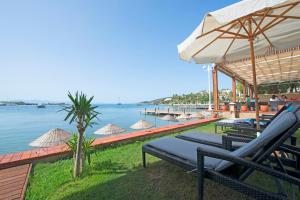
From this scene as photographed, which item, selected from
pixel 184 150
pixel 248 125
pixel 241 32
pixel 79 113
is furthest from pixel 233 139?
pixel 248 125

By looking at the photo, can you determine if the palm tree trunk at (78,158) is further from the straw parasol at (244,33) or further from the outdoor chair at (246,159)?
the straw parasol at (244,33)

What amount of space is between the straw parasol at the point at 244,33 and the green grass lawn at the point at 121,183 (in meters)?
2.11

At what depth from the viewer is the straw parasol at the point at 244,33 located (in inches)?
97.9

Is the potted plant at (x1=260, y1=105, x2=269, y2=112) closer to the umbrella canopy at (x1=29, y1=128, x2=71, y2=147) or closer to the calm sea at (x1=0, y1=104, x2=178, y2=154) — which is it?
the calm sea at (x1=0, y1=104, x2=178, y2=154)

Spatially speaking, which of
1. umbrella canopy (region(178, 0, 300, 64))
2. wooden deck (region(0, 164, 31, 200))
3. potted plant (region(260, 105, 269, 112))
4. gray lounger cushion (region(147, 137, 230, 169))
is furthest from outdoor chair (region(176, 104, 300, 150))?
potted plant (region(260, 105, 269, 112))

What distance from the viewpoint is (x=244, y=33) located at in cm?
439

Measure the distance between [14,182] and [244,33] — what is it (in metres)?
5.78

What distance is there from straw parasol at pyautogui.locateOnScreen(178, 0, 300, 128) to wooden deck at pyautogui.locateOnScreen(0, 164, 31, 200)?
12.2ft

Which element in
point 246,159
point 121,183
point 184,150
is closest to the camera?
point 246,159

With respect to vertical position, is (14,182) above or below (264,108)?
below

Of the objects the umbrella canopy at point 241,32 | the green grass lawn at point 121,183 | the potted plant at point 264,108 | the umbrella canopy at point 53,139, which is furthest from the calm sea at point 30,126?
the potted plant at point 264,108

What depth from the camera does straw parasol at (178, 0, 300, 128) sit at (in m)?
2.49

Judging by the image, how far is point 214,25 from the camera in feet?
10.9

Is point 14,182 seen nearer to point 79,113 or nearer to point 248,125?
point 79,113
